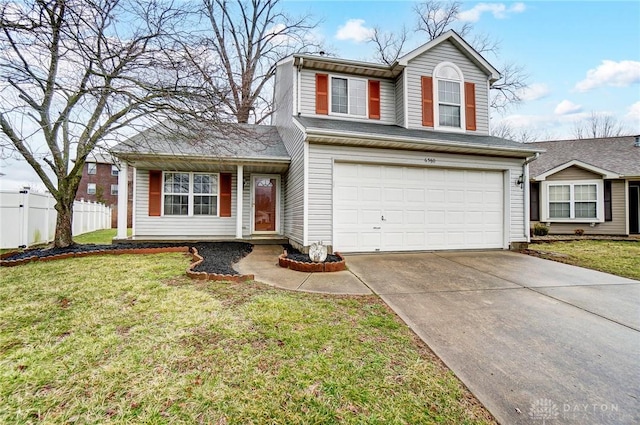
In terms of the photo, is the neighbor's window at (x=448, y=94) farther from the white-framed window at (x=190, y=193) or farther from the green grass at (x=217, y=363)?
the white-framed window at (x=190, y=193)

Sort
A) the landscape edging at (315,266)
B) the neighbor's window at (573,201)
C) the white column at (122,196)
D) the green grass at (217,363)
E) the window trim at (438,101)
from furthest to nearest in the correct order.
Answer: the neighbor's window at (573,201) < the window trim at (438,101) < the white column at (122,196) < the landscape edging at (315,266) < the green grass at (217,363)

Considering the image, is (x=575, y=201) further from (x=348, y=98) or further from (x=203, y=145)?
(x=203, y=145)

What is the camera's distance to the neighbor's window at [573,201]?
12.0 meters

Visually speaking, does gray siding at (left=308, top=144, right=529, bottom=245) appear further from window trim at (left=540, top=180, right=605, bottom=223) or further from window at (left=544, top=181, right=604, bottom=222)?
window at (left=544, top=181, right=604, bottom=222)

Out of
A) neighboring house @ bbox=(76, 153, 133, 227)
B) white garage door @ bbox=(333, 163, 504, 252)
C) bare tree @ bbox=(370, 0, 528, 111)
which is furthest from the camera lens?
neighboring house @ bbox=(76, 153, 133, 227)

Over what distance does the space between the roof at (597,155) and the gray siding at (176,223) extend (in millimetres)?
13426

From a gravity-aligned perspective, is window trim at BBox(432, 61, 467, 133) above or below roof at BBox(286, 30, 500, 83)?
below

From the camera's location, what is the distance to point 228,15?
1705cm

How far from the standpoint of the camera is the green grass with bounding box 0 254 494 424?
1.78 m

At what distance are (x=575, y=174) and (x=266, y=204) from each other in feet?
44.1

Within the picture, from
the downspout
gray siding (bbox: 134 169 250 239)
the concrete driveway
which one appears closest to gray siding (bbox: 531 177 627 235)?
the downspout

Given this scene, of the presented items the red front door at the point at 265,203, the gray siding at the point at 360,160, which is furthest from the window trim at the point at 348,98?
the red front door at the point at 265,203

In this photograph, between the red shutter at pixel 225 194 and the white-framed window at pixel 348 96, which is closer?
the white-framed window at pixel 348 96

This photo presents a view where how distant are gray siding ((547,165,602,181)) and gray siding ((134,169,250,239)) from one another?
1361cm
